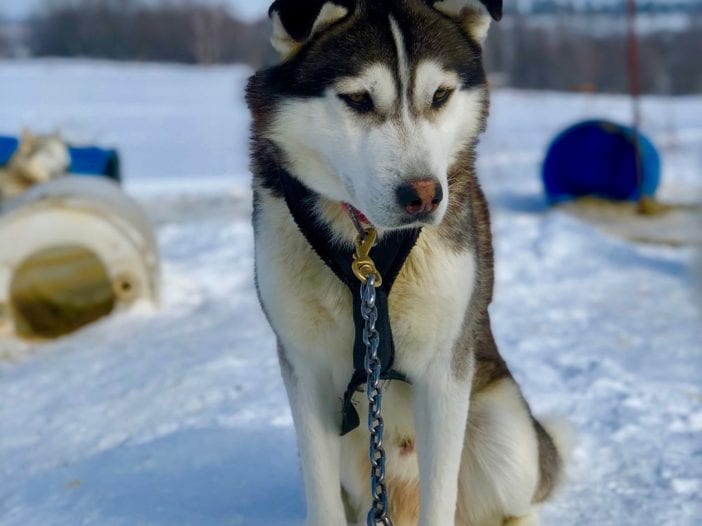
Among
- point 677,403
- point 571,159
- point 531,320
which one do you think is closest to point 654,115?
point 571,159

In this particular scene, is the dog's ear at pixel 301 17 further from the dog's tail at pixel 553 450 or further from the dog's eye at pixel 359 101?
the dog's tail at pixel 553 450

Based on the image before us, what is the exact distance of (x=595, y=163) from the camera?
10391mm

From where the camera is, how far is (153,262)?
574cm

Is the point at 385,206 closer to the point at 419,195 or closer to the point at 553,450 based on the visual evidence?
the point at 419,195

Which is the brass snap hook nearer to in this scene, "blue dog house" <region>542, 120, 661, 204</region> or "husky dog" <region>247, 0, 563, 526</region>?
"husky dog" <region>247, 0, 563, 526</region>

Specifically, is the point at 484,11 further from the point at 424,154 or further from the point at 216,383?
the point at 216,383

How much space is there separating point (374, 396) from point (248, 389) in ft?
6.70

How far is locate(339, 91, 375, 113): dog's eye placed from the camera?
6.64 feet

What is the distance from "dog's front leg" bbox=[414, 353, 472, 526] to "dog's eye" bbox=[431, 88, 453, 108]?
63 cm

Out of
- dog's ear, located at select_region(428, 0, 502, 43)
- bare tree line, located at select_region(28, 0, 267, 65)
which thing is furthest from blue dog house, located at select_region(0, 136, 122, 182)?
bare tree line, located at select_region(28, 0, 267, 65)

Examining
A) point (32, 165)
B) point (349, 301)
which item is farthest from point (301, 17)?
point (32, 165)

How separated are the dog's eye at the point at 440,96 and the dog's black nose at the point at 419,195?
0.24 metres

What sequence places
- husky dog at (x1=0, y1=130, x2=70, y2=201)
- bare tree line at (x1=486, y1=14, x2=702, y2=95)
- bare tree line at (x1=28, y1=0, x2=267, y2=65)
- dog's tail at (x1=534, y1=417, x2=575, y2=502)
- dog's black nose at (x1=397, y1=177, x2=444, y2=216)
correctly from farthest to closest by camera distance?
1. bare tree line at (x1=28, y1=0, x2=267, y2=65)
2. bare tree line at (x1=486, y1=14, x2=702, y2=95)
3. husky dog at (x1=0, y1=130, x2=70, y2=201)
4. dog's tail at (x1=534, y1=417, x2=575, y2=502)
5. dog's black nose at (x1=397, y1=177, x2=444, y2=216)

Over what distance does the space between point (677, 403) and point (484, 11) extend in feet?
7.12
